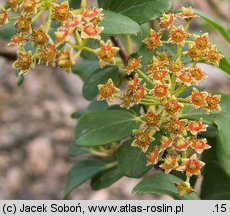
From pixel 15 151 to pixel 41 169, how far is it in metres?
0.26

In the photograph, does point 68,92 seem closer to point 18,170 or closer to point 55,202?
point 18,170

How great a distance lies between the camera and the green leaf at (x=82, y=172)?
2211mm

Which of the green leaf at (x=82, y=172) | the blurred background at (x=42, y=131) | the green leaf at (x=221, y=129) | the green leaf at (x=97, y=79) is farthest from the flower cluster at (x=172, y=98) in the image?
the blurred background at (x=42, y=131)

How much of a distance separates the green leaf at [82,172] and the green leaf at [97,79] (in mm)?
375

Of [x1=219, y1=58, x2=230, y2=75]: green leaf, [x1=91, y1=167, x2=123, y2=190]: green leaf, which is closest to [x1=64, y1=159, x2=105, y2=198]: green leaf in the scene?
[x1=91, y1=167, x2=123, y2=190]: green leaf

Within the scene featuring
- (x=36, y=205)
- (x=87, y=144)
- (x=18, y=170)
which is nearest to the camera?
(x=87, y=144)

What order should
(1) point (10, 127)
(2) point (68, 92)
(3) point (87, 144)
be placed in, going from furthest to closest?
1. (2) point (68, 92)
2. (1) point (10, 127)
3. (3) point (87, 144)

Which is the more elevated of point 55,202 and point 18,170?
point 55,202

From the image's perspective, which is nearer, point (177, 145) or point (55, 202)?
point (177, 145)

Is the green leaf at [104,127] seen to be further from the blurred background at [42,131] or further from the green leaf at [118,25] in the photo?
the blurred background at [42,131]

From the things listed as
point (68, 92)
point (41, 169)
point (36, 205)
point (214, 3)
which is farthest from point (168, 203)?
point (68, 92)

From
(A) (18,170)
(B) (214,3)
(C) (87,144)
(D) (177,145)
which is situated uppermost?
(D) (177,145)

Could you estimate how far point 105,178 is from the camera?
2.16 meters

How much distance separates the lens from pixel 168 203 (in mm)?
1691
